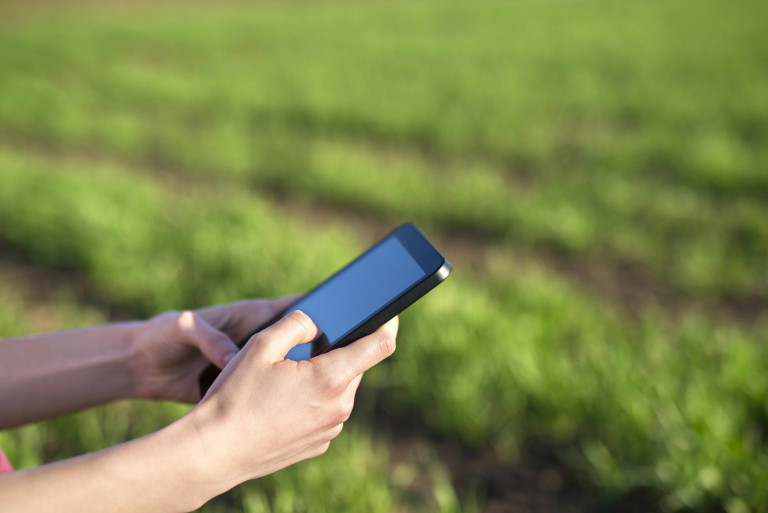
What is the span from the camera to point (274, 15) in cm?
1565

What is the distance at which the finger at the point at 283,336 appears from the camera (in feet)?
2.68

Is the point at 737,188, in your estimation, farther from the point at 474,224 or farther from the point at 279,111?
the point at 279,111

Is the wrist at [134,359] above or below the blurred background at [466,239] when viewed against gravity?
above

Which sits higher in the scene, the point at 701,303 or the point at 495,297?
the point at 495,297

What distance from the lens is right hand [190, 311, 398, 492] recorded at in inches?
30.5

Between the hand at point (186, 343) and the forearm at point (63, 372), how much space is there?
3 centimetres

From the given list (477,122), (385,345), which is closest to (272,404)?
(385,345)

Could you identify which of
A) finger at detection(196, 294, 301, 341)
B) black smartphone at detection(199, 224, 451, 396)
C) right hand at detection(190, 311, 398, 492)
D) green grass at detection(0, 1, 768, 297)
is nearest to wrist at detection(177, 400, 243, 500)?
right hand at detection(190, 311, 398, 492)

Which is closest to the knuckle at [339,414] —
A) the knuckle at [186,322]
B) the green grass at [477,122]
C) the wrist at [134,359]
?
the knuckle at [186,322]

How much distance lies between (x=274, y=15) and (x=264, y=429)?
16906mm

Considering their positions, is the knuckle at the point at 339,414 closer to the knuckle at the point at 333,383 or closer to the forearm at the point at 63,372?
the knuckle at the point at 333,383

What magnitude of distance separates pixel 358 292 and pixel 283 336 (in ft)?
0.92

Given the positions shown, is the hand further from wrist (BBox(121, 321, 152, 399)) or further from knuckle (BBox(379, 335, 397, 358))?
knuckle (BBox(379, 335, 397, 358))

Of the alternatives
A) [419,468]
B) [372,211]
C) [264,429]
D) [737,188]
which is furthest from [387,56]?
[264,429]
